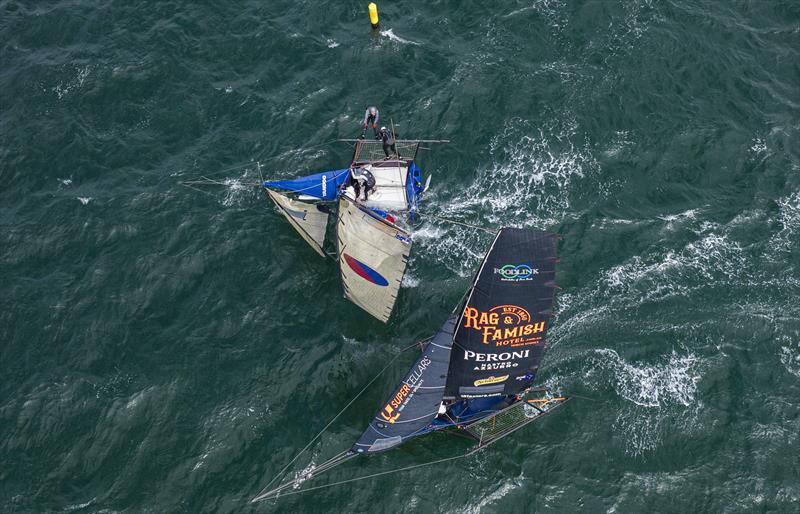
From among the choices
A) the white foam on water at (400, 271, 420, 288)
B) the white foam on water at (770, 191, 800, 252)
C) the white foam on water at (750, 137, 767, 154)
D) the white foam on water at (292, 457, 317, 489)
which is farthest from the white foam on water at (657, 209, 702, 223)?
the white foam on water at (292, 457, 317, 489)

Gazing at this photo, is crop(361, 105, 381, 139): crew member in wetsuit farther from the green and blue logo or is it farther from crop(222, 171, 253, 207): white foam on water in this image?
the green and blue logo

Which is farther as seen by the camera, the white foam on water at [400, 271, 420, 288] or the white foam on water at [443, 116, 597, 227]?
the white foam on water at [443, 116, 597, 227]

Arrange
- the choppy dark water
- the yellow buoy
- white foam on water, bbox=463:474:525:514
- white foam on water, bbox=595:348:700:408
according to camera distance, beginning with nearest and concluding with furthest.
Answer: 1. white foam on water, bbox=463:474:525:514
2. the choppy dark water
3. white foam on water, bbox=595:348:700:408
4. the yellow buoy

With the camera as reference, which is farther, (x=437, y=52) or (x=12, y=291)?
(x=437, y=52)

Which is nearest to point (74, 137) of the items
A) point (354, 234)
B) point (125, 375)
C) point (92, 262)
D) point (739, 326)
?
point (92, 262)

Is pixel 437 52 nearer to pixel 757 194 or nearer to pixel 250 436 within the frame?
pixel 757 194

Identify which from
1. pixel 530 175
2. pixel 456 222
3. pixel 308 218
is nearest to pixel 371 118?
pixel 308 218

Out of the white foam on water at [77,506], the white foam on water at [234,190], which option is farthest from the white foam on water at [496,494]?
the white foam on water at [234,190]
